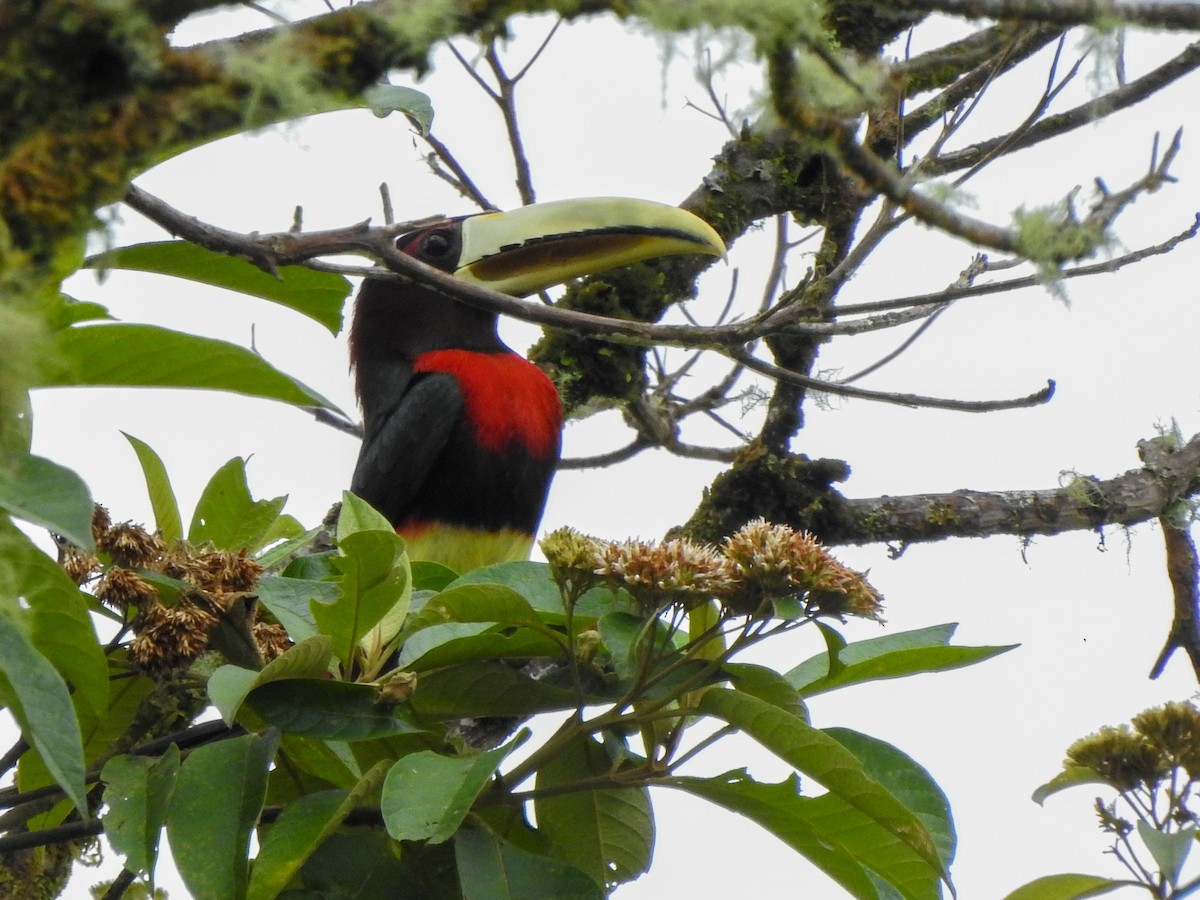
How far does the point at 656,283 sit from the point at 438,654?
210 centimetres

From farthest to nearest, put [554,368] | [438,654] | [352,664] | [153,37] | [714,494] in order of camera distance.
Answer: [554,368], [714,494], [352,664], [438,654], [153,37]

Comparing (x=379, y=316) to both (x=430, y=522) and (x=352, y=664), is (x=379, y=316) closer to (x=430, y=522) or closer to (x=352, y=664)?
(x=430, y=522)

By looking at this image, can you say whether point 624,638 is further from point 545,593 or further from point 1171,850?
point 1171,850

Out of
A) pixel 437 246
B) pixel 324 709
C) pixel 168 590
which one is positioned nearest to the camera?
pixel 324 709

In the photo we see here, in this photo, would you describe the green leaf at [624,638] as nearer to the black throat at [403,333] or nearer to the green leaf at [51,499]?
the green leaf at [51,499]

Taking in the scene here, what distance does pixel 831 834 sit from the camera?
1772 millimetres

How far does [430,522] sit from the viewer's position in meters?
3.88

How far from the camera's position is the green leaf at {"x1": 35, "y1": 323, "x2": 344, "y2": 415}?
1.62 meters

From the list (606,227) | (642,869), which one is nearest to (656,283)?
(606,227)

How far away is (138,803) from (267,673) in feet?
0.77

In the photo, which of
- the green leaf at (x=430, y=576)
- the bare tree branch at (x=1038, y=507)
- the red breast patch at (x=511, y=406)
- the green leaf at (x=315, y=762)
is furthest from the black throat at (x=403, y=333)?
the green leaf at (x=315, y=762)

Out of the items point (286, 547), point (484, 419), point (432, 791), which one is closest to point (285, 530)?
point (286, 547)

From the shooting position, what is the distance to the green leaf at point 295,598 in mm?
1785

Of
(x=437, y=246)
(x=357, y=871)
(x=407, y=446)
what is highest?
(x=437, y=246)
